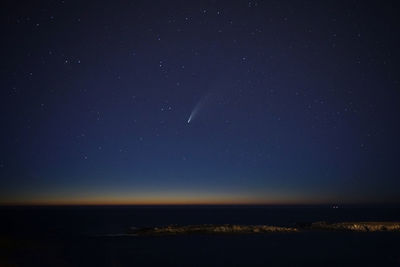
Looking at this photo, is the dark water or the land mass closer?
the dark water

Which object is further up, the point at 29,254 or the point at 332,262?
the point at 29,254

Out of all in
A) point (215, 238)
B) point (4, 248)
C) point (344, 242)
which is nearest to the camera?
point (4, 248)

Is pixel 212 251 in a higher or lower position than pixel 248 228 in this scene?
lower

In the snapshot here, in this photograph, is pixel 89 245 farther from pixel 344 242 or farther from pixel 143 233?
pixel 344 242

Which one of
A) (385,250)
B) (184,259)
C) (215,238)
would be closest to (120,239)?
(215,238)

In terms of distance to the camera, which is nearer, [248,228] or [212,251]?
[212,251]

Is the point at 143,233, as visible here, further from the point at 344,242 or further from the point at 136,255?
the point at 344,242

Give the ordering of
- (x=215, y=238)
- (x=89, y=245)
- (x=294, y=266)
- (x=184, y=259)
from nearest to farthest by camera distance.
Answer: (x=294, y=266), (x=184, y=259), (x=89, y=245), (x=215, y=238)

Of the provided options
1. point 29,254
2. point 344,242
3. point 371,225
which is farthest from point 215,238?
point 371,225

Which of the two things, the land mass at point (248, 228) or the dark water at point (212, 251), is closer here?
the dark water at point (212, 251)

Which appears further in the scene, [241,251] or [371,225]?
[371,225]
